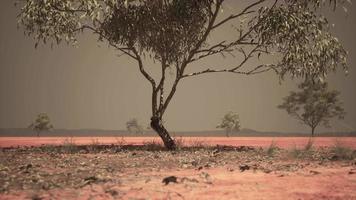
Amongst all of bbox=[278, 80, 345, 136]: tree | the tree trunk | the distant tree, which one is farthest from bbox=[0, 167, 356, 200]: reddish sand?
the distant tree

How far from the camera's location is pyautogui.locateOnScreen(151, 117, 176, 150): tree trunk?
21000 mm

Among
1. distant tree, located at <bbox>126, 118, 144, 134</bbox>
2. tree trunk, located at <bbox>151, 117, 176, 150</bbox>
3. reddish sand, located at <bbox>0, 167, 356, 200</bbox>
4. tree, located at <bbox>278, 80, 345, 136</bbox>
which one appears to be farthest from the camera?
distant tree, located at <bbox>126, 118, 144, 134</bbox>

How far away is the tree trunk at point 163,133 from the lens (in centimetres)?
2100

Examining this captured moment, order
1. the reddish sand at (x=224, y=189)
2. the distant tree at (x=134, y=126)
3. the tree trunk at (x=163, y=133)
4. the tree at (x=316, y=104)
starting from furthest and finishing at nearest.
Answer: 1. the distant tree at (x=134, y=126)
2. the tree at (x=316, y=104)
3. the tree trunk at (x=163, y=133)
4. the reddish sand at (x=224, y=189)

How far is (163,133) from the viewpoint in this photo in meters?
21.2

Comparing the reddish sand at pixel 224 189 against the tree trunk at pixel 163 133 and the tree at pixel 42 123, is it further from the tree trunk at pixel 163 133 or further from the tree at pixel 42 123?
the tree at pixel 42 123

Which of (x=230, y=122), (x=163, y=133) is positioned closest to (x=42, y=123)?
(x=230, y=122)

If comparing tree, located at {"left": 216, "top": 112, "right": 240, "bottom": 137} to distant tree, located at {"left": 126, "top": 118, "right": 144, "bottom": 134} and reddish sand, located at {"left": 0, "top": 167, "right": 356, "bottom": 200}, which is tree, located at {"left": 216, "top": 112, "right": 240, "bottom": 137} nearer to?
distant tree, located at {"left": 126, "top": 118, "right": 144, "bottom": 134}

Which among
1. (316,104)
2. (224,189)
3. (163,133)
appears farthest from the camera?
(316,104)

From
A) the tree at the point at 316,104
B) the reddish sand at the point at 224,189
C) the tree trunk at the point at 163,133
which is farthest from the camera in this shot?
the tree at the point at 316,104

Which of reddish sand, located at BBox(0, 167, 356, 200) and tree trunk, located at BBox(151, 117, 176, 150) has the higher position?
tree trunk, located at BBox(151, 117, 176, 150)

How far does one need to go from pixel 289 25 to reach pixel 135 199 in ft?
46.1

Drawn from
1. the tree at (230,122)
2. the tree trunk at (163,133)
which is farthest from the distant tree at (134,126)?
the tree trunk at (163,133)

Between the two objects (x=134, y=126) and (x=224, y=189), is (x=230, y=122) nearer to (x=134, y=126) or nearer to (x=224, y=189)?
(x=134, y=126)
